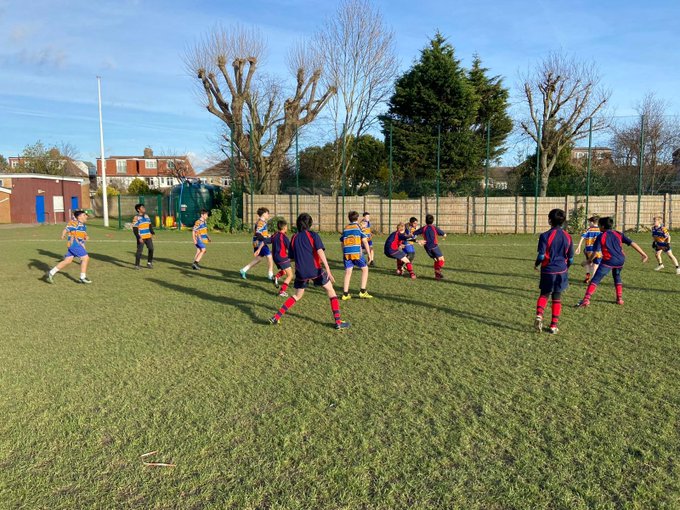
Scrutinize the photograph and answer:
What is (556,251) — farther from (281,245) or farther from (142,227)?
(142,227)

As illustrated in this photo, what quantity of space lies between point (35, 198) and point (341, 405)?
3734 centimetres

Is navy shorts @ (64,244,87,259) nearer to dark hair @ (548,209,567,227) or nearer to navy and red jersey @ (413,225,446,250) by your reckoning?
navy and red jersey @ (413,225,446,250)

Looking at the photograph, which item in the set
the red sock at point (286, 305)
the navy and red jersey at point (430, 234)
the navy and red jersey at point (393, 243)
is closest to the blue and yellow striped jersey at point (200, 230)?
the navy and red jersey at point (393, 243)

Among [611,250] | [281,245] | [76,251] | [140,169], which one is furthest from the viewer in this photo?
[140,169]

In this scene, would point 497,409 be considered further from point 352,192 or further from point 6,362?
point 352,192

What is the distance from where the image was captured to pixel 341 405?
433 cm

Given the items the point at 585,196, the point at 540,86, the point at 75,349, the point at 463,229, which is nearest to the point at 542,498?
the point at 75,349

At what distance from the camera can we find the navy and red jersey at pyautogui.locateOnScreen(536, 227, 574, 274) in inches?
258

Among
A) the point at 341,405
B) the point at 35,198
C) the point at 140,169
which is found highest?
the point at 140,169

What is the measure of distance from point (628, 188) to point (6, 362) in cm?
2500

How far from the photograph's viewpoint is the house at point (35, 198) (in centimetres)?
3259

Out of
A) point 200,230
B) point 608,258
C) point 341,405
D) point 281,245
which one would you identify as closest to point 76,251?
point 200,230

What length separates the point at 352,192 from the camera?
998 inches

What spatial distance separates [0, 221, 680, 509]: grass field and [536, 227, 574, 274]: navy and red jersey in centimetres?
93
